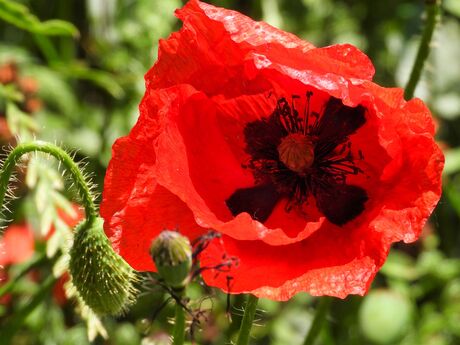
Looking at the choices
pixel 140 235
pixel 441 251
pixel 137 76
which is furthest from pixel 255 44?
pixel 441 251

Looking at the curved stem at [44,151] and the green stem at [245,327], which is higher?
the curved stem at [44,151]

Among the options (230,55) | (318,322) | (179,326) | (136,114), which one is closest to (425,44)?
(230,55)

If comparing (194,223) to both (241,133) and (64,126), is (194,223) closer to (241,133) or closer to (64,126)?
(241,133)

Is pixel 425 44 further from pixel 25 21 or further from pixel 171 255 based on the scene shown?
pixel 171 255

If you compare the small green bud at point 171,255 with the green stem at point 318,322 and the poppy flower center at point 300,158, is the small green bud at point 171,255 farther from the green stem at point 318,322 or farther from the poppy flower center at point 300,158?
the green stem at point 318,322

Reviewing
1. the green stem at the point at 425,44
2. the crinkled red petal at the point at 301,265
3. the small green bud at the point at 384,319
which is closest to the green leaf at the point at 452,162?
the small green bud at the point at 384,319

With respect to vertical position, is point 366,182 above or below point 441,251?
above
